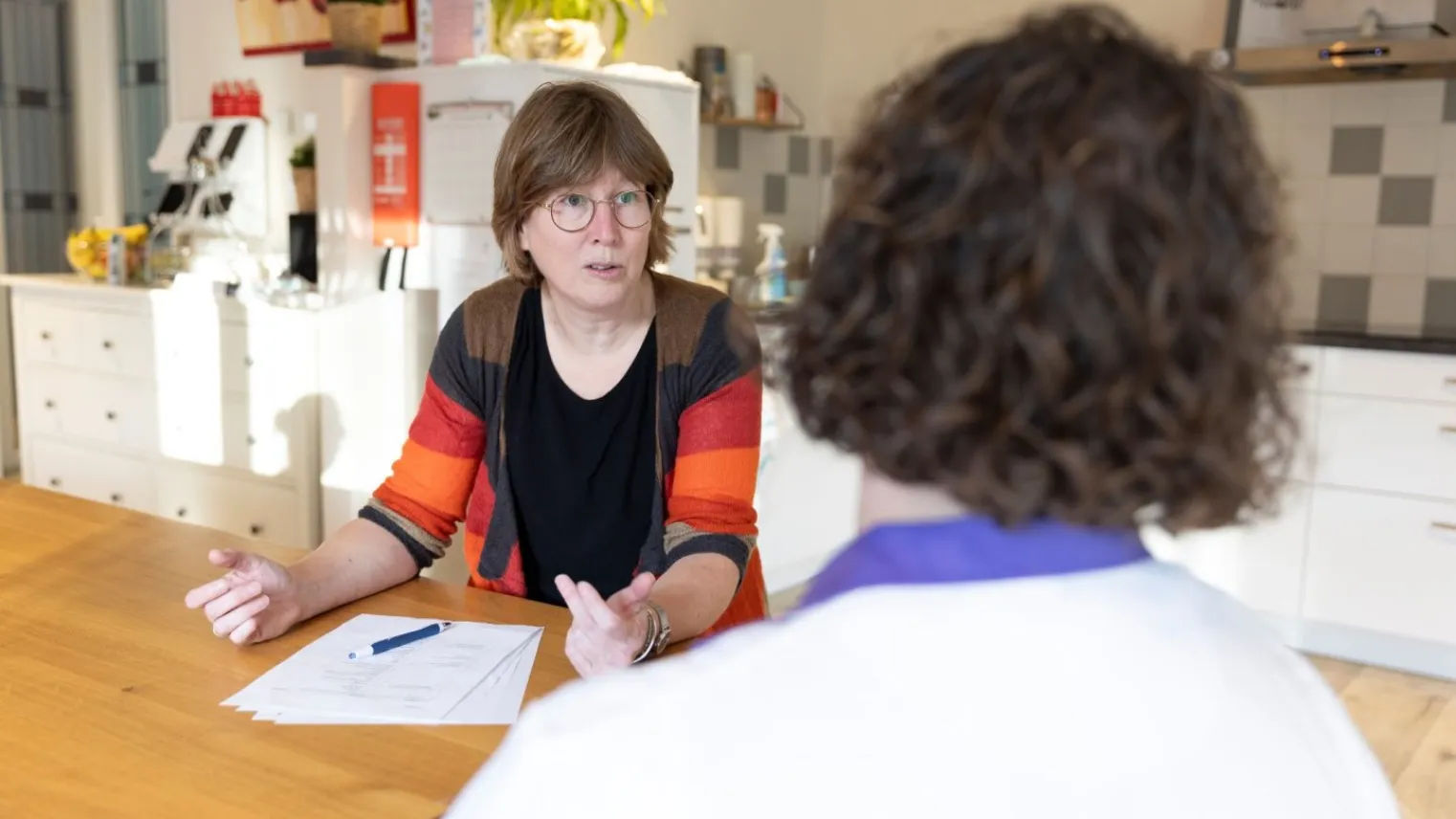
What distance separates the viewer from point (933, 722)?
0.48 meters

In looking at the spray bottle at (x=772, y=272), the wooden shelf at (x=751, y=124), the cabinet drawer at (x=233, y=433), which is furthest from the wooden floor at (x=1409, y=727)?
the cabinet drawer at (x=233, y=433)

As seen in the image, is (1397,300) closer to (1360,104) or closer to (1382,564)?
(1360,104)

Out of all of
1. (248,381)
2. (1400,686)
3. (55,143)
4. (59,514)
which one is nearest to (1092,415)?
(59,514)

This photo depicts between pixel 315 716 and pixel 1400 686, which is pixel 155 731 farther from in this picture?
pixel 1400 686

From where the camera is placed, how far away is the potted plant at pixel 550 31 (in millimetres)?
2980

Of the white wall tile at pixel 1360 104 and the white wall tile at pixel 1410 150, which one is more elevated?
the white wall tile at pixel 1360 104

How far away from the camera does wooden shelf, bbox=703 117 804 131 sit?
150 inches

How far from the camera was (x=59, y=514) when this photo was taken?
1662 millimetres

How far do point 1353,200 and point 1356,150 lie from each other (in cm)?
14

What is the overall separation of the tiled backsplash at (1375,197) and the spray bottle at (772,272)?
4.74 ft

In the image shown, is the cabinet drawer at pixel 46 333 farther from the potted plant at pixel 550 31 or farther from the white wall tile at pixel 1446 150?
the white wall tile at pixel 1446 150

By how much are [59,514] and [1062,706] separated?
5.11 ft

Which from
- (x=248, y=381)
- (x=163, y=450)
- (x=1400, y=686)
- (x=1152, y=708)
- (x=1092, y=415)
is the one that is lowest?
(x=1400, y=686)

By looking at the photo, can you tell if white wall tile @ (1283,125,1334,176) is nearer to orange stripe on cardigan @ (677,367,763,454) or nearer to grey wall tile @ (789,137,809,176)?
grey wall tile @ (789,137,809,176)
